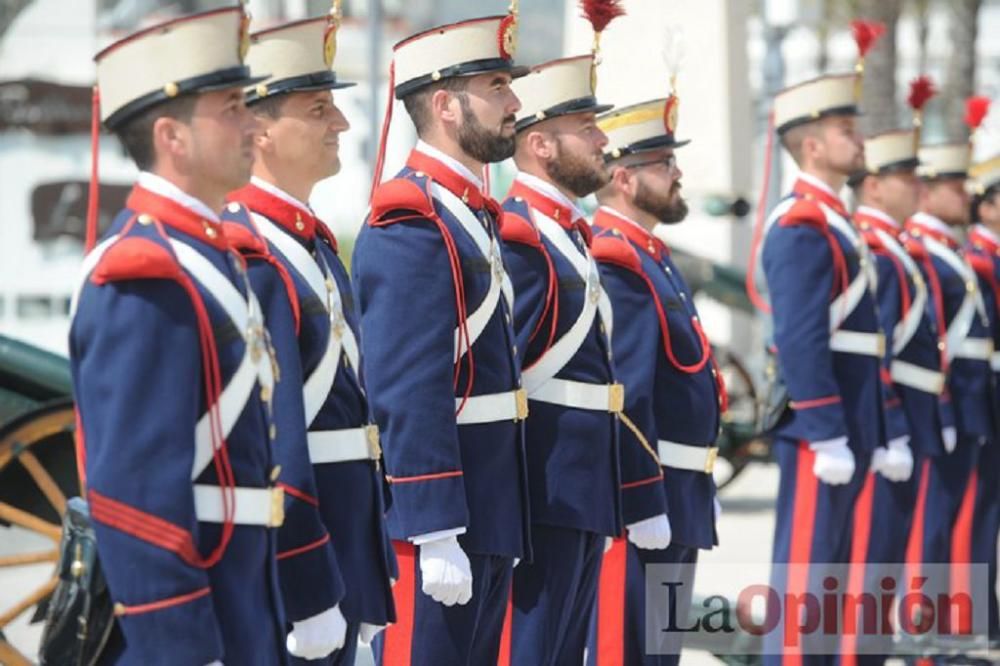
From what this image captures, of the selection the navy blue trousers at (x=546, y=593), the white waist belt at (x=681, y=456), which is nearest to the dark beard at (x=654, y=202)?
the white waist belt at (x=681, y=456)

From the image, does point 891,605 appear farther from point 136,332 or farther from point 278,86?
point 136,332

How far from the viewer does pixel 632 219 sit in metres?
5.99

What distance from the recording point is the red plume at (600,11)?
563 cm

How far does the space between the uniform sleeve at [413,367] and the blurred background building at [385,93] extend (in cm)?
326

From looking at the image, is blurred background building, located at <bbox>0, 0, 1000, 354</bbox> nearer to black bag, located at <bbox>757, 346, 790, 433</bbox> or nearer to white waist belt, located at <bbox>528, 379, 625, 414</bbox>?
black bag, located at <bbox>757, 346, 790, 433</bbox>

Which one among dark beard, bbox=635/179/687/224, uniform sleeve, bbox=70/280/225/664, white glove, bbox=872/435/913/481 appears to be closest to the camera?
uniform sleeve, bbox=70/280/225/664

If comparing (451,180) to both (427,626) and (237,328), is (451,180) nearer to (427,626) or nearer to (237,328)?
(427,626)

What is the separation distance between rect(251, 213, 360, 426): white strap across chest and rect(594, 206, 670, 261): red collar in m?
1.78

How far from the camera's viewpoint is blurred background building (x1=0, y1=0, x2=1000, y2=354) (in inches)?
327

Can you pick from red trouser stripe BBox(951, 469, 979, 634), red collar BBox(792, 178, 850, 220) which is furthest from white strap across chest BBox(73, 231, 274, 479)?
red trouser stripe BBox(951, 469, 979, 634)

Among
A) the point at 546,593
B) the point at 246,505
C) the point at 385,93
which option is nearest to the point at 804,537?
the point at 546,593

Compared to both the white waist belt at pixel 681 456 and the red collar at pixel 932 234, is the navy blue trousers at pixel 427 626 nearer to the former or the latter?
the white waist belt at pixel 681 456

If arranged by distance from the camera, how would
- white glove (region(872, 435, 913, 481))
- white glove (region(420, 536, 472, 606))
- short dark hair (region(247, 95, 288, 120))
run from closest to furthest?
short dark hair (region(247, 95, 288, 120))
white glove (region(420, 536, 472, 606))
white glove (region(872, 435, 913, 481))

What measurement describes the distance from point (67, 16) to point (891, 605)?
12.7ft
